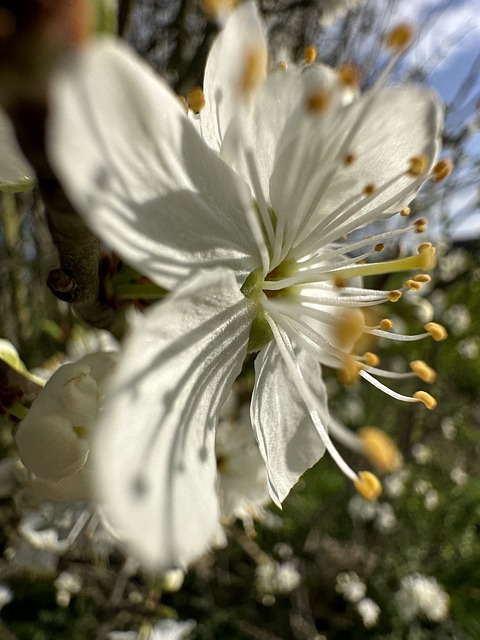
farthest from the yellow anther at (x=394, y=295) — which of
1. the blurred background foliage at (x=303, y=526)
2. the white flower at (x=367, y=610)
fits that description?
the white flower at (x=367, y=610)

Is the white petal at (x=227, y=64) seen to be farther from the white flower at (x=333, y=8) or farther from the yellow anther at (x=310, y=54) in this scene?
the white flower at (x=333, y=8)

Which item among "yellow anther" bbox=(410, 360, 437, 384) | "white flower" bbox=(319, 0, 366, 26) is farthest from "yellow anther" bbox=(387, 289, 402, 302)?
"white flower" bbox=(319, 0, 366, 26)

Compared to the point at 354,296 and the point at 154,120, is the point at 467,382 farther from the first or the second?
the point at 154,120

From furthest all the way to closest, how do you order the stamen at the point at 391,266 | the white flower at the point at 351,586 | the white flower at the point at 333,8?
the white flower at the point at 351,586
the white flower at the point at 333,8
the stamen at the point at 391,266

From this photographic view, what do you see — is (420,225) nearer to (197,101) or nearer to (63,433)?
(197,101)

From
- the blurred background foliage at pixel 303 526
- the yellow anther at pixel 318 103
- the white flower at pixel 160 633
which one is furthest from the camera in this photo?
the blurred background foliage at pixel 303 526

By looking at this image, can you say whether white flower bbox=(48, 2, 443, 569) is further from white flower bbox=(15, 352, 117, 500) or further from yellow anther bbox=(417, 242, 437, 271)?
white flower bbox=(15, 352, 117, 500)

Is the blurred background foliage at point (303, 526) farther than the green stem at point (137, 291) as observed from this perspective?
Yes

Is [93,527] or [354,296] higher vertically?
[354,296]

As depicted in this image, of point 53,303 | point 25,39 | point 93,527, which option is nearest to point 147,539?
point 25,39
